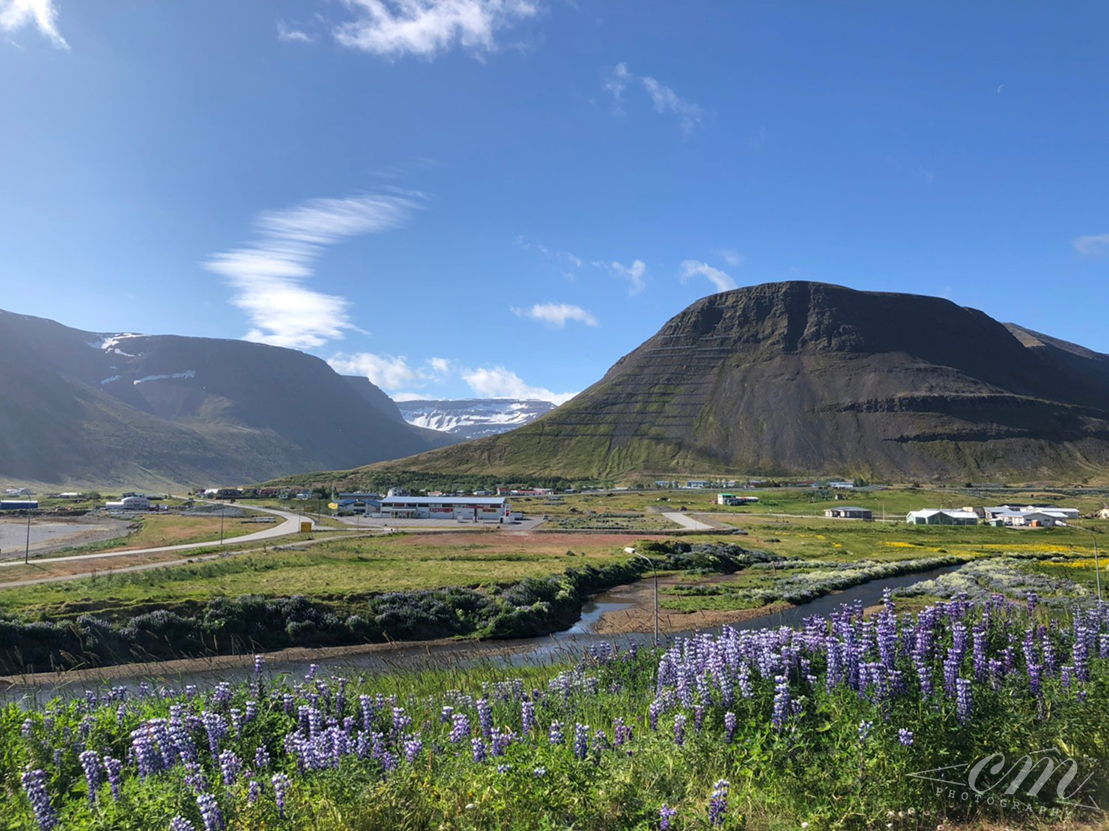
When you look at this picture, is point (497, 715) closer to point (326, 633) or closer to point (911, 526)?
point (326, 633)

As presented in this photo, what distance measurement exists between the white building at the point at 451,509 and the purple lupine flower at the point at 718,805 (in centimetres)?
8787

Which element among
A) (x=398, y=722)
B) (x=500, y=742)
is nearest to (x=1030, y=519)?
(x=500, y=742)

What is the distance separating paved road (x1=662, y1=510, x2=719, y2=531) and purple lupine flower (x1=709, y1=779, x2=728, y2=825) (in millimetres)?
76121

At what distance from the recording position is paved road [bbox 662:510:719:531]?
268ft

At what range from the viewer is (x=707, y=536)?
72938mm

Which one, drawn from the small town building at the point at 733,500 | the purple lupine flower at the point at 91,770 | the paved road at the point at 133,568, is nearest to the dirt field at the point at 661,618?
the purple lupine flower at the point at 91,770

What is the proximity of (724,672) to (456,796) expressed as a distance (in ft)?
11.5

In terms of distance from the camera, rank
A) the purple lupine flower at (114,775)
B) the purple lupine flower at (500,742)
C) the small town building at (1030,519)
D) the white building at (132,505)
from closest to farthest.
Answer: the purple lupine flower at (114,775) < the purple lupine flower at (500,742) < the small town building at (1030,519) < the white building at (132,505)

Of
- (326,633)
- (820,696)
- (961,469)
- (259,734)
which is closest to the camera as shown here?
(820,696)

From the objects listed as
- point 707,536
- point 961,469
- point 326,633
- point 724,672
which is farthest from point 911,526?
point 961,469

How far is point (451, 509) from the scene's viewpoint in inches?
4031

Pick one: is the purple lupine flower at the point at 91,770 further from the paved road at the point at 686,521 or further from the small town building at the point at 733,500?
the small town building at the point at 733,500

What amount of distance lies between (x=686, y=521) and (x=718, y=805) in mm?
88625

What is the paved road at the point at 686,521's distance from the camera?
268ft
